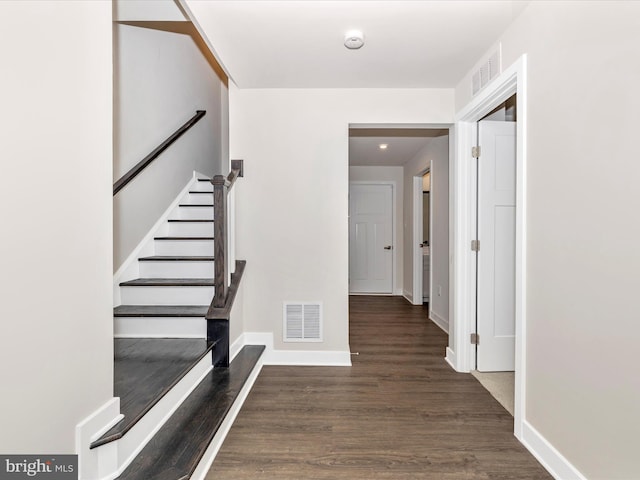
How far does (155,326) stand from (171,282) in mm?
385

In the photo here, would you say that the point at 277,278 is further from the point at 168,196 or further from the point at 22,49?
the point at 22,49

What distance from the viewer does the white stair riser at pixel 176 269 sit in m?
2.98

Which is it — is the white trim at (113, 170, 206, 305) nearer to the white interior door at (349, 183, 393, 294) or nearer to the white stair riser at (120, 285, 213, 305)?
the white stair riser at (120, 285, 213, 305)

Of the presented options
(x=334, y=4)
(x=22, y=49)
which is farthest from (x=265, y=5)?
(x=22, y=49)

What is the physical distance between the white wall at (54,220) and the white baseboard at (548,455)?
2.08m

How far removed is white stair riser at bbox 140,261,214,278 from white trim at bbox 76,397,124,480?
161 centimetres

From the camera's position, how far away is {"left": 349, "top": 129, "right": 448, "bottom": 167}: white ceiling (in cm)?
436

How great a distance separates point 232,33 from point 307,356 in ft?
8.59

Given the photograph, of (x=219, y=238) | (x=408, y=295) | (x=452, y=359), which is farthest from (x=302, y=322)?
(x=408, y=295)

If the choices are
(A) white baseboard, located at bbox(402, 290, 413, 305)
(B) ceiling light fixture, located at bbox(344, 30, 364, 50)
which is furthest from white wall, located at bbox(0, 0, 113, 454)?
(A) white baseboard, located at bbox(402, 290, 413, 305)

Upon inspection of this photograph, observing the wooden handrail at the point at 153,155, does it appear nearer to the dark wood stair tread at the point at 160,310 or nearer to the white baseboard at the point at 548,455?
the dark wood stair tread at the point at 160,310

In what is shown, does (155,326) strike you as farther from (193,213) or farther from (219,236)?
(193,213)

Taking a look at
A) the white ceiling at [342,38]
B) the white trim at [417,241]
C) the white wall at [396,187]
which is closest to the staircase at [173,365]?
the white ceiling at [342,38]

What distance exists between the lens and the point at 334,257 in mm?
3148
